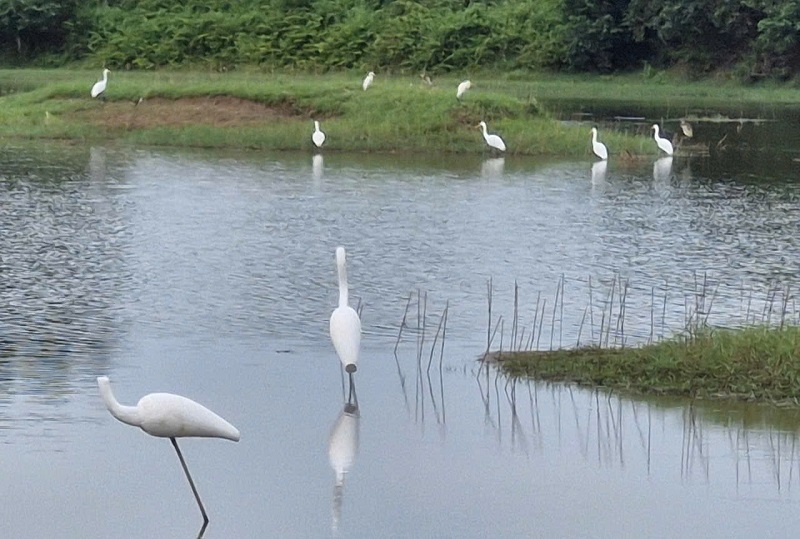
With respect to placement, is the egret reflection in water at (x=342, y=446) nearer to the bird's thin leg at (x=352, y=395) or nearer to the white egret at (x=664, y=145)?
the bird's thin leg at (x=352, y=395)

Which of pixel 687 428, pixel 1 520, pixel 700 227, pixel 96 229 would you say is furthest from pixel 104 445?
pixel 700 227

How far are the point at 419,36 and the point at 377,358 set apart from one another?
37.0m

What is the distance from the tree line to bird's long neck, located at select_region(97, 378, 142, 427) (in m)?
A: 39.3

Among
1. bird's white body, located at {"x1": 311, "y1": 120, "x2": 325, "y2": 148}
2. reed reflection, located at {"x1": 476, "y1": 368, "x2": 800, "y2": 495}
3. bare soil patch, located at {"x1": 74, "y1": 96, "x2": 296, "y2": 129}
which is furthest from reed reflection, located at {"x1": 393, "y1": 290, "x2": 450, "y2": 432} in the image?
bare soil patch, located at {"x1": 74, "y1": 96, "x2": 296, "y2": 129}

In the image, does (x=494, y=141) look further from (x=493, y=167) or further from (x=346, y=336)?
(x=346, y=336)

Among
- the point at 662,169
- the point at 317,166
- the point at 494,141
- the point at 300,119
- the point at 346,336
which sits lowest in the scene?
the point at 662,169

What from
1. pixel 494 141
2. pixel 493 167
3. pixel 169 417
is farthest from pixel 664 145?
pixel 169 417

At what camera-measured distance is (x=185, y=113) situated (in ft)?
93.9

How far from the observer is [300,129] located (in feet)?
89.8

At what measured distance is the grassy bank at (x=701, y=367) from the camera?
9.49 metres

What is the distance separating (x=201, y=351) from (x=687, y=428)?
359 centimetres

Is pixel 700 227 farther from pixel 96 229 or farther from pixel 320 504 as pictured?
pixel 320 504

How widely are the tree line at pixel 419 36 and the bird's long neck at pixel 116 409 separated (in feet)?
129

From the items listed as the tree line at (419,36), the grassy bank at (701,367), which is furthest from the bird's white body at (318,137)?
the tree line at (419,36)
